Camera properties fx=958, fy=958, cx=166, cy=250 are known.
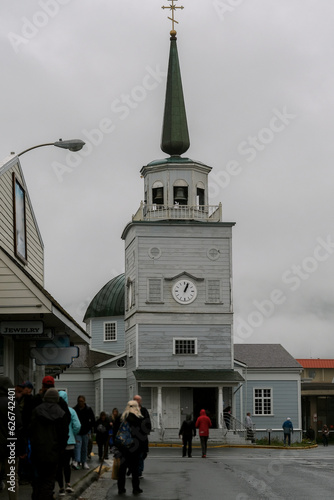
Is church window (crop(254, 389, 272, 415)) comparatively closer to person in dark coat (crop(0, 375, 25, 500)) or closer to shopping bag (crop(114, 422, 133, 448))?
shopping bag (crop(114, 422, 133, 448))

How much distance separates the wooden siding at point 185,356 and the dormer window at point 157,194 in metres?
7.62

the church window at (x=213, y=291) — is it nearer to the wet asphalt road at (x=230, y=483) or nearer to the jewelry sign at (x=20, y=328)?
the wet asphalt road at (x=230, y=483)

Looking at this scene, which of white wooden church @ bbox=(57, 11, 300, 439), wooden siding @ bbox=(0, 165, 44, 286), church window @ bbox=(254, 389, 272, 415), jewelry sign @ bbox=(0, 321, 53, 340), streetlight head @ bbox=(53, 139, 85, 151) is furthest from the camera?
church window @ bbox=(254, 389, 272, 415)

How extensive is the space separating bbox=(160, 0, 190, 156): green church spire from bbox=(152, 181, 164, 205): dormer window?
2409mm

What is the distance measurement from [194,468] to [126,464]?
766cm

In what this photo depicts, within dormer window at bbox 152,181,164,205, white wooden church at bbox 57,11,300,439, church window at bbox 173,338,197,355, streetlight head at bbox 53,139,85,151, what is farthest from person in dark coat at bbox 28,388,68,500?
dormer window at bbox 152,181,164,205

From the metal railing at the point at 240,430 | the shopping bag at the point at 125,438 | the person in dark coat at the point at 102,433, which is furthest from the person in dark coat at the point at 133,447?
the metal railing at the point at 240,430

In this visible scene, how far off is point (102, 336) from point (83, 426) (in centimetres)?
5119

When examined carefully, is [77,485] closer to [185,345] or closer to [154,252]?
[185,345]

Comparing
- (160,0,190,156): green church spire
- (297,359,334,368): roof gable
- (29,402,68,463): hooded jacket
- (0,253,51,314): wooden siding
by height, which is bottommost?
(29,402,68,463): hooded jacket

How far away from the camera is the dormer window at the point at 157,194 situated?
55.7 metres

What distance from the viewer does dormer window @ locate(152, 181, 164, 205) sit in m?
55.7

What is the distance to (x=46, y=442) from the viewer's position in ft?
39.0

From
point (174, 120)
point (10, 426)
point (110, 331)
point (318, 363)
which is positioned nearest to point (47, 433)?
point (10, 426)
